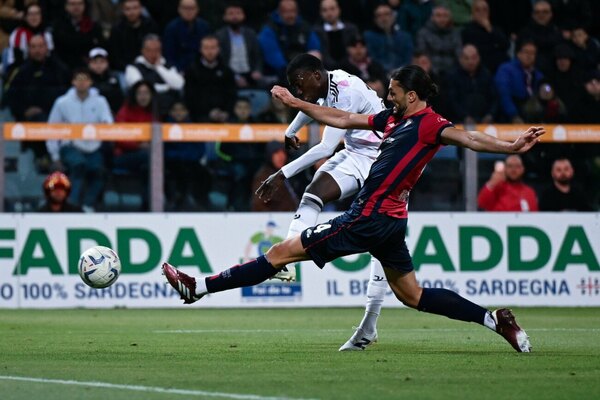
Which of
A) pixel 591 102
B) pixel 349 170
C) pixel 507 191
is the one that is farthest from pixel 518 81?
pixel 349 170

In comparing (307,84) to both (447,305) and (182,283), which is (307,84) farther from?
(447,305)

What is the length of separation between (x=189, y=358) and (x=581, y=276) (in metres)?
9.22

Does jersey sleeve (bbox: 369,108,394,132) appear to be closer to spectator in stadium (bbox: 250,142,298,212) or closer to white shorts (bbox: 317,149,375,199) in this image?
white shorts (bbox: 317,149,375,199)

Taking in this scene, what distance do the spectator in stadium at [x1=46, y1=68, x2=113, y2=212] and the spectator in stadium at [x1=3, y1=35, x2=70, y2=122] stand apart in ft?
0.86

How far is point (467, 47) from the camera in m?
19.8

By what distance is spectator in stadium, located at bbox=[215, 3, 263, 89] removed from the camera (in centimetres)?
1978

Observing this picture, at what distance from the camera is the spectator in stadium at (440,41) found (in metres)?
20.7

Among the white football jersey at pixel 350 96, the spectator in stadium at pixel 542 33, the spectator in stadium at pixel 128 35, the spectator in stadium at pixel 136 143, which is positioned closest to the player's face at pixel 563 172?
the spectator in stadium at pixel 542 33

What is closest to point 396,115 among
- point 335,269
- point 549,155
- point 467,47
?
point 335,269

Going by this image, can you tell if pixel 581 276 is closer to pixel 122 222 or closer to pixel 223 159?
pixel 223 159

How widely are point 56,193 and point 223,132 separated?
2407 millimetres

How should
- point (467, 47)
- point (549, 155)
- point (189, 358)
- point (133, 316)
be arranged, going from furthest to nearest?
1. point (467, 47)
2. point (549, 155)
3. point (133, 316)
4. point (189, 358)

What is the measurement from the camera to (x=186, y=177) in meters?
17.5

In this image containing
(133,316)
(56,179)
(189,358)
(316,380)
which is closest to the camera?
(316,380)
